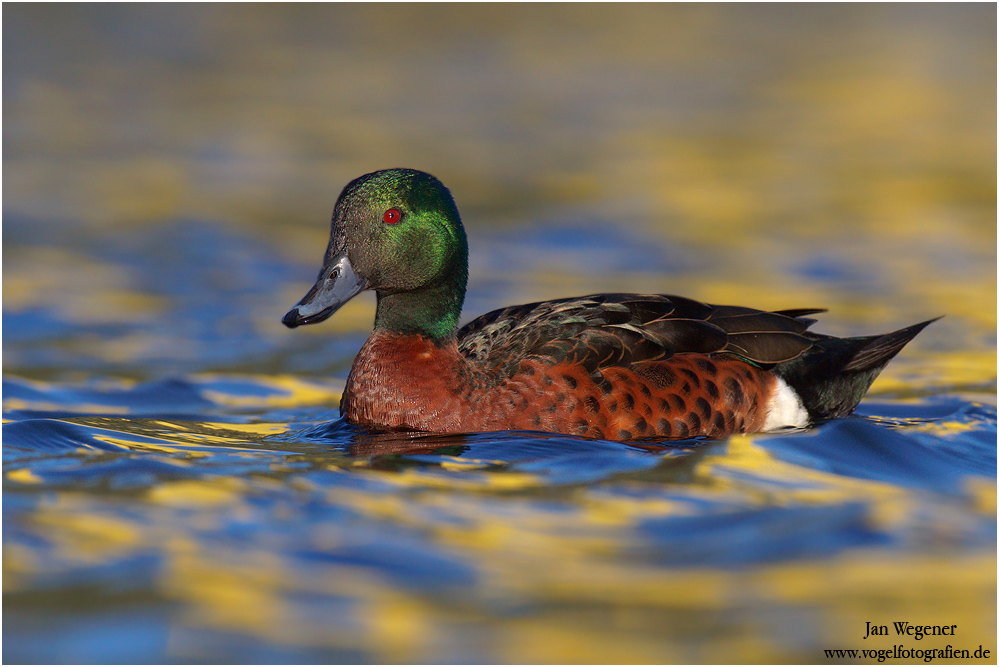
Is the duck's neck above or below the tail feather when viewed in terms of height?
above

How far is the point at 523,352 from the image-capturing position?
627 cm

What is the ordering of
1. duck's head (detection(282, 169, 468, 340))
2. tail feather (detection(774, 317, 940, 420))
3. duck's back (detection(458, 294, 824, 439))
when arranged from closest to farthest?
duck's back (detection(458, 294, 824, 439)), duck's head (detection(282, 169, 468, 340)), tail feather (detection(774, 317, 940, 420))

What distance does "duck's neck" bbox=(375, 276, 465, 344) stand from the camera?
647 centimetres

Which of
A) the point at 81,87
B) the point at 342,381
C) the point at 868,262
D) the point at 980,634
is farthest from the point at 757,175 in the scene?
the point at 980,634

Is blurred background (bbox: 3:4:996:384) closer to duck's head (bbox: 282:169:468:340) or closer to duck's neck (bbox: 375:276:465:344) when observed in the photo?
duck's neck (bbox: 375:276:465:344)

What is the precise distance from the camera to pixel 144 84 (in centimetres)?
1792

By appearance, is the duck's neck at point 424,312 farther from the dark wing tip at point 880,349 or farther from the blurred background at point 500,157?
the blurred background at point 500,157

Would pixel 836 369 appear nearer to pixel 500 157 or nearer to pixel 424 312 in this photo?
pixel 424 312

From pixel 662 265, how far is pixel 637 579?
733 centimetres

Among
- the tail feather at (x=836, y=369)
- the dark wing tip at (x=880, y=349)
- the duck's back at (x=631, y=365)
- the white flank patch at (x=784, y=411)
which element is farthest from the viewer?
the dark wing tip at (x=880, y=349)

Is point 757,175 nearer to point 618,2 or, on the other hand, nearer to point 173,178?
point 173,178

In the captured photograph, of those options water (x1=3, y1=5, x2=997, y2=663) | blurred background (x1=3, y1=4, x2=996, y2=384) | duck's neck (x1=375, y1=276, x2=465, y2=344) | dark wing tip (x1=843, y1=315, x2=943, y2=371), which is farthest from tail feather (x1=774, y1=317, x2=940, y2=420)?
blurred background (x1=3, y1=4, x2=996, y2=384)

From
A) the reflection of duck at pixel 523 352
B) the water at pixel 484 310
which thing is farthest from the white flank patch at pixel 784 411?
the water at pixel 484 310

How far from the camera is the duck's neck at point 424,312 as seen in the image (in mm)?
6473
